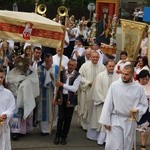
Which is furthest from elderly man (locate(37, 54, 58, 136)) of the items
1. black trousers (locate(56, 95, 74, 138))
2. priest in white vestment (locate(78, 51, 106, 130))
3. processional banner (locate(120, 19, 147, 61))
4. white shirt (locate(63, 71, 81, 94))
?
processional banner (locate(120, 19, 147, 61))

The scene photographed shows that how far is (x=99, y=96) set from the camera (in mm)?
9430

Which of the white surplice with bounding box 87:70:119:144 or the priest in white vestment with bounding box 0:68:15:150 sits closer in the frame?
the priest in white vestment with bounding box 0:68:15:150

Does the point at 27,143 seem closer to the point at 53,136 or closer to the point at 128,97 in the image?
the point at 53,136

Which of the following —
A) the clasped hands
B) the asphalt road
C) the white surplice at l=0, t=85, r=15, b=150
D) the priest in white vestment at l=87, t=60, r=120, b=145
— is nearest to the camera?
the clasped hands

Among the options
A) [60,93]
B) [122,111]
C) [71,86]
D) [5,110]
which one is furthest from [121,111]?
[60,93]

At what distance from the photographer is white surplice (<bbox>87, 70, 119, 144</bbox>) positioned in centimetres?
941

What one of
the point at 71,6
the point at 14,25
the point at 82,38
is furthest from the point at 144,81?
the point at 71,6

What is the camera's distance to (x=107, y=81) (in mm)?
9375

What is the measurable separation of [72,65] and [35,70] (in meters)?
0.72

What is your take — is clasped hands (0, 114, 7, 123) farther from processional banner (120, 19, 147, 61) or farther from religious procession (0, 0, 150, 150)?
processional banner (120, 19, 147, 61)

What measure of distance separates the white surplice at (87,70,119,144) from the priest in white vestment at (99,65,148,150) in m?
1.97

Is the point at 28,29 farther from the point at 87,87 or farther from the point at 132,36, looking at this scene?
the point at 132,36

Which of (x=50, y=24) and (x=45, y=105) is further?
(x=45, y=105)

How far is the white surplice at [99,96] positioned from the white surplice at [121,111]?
1.97 meters
